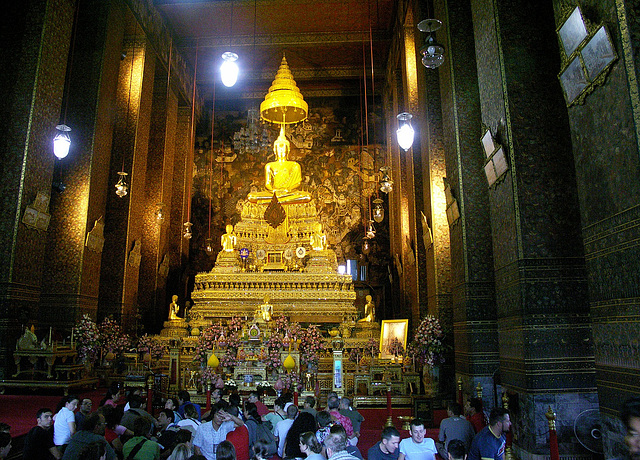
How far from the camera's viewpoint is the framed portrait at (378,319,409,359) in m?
9.80

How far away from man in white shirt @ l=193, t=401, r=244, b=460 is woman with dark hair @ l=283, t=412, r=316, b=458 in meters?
0.42

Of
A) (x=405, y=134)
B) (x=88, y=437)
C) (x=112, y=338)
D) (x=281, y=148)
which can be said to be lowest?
(x=88, y=437)

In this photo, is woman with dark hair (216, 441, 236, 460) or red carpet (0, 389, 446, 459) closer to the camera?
woman with dark hair (216, 441, 236, 460)

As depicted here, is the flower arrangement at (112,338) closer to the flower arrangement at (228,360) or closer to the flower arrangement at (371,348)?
the flower arrangement at (228,360)

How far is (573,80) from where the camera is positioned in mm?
4125

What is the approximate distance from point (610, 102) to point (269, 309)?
7.67 metres

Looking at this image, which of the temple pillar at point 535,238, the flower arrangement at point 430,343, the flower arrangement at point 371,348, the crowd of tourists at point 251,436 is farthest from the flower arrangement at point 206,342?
the temple pillar at point 535,238

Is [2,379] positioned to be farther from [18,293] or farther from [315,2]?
[315,2]

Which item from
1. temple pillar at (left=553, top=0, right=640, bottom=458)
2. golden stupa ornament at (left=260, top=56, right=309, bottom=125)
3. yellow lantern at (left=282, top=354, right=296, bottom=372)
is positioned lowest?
yellow lantern at (left=282, top=354, right=296, bottom=372)

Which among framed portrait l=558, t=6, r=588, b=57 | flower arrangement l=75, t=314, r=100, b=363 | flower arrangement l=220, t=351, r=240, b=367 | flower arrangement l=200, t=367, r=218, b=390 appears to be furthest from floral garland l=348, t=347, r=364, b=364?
framed portrait l=558, t=6, r=588, b=57

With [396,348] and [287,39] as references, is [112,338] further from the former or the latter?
[287,39]

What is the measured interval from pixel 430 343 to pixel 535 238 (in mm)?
3597

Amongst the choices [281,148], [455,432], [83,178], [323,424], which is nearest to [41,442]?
[323,424]

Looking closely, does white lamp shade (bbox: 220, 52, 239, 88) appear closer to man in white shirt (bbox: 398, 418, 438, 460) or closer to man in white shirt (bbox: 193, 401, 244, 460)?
man in white shirt (bbox: 193, 401, 244, 460)
